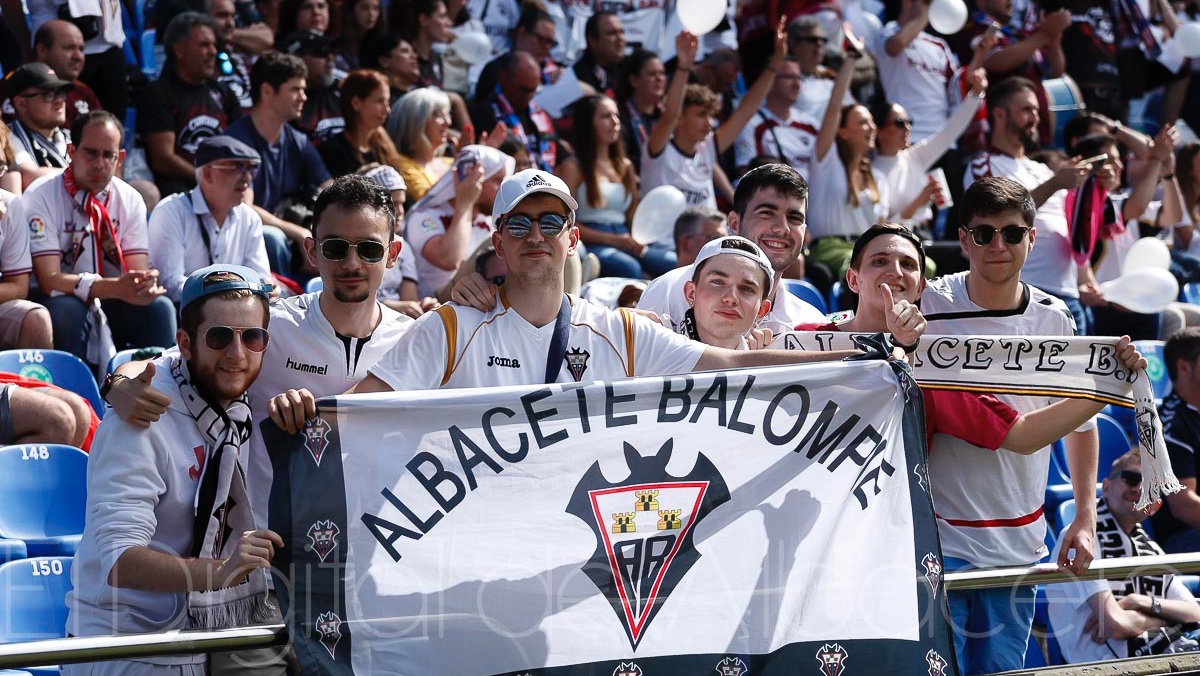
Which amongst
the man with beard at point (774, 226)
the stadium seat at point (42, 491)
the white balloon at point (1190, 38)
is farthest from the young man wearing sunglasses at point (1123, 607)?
the white balloon at point (1190, 38)

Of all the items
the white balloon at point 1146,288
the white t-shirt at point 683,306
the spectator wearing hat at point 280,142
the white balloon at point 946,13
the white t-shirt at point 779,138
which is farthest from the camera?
the white balloon at point 946,13

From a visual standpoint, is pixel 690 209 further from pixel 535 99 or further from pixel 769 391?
pixel 769 391

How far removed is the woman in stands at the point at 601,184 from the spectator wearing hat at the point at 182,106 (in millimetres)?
2399

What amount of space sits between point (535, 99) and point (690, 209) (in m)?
2.85

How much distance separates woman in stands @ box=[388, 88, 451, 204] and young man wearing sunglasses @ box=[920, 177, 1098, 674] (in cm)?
467

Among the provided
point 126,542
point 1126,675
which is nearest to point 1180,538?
point 1126,675

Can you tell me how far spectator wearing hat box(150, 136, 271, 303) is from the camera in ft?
23.7

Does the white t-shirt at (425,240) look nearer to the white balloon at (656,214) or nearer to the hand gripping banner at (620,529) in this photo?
the white balloon at (656,214)

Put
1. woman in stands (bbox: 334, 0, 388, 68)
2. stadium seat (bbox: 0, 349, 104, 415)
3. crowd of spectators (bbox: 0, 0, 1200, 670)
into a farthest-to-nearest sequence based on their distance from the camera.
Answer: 1. woman in stands (bbox: 334, 0, 388, 68)
2. crowd of spectators (bbox: 0, 0, 1200, 670)
3. stadium seat (bbox: 0, 349, 104, 415)

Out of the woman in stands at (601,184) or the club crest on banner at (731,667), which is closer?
the club crest on banner at (731,667)

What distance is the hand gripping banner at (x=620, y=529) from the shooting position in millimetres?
3754

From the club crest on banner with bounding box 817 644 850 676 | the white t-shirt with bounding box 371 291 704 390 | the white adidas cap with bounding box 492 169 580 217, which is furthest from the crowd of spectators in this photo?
the club crest on banner with bounding box 817 644 850 676

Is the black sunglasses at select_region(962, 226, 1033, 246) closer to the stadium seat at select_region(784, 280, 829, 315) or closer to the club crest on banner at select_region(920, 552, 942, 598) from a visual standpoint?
the club crest on banner at select_region(920, 552, 942, 598)

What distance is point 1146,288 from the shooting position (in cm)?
782
